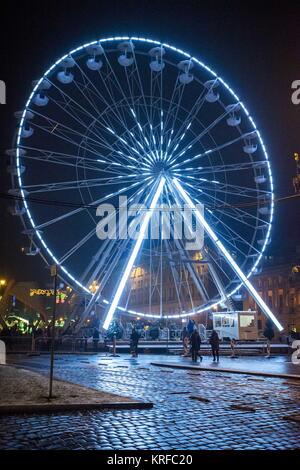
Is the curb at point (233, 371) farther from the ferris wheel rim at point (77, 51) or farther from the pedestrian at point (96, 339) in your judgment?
the pedestrian at point (96, 339)

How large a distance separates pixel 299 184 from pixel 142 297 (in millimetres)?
70946

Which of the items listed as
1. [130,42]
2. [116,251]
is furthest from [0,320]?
[130,42]

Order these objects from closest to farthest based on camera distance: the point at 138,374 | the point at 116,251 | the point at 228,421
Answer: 1. the point at 228,421
2. the point at 138,374
3. the point at 116,251

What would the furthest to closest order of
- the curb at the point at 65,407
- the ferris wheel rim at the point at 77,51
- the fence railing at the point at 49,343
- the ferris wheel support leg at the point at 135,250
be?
the fence railing at the point at 49,343, the ferris wheel support leg at the point at 135,250, the ferris wheel rim at the point at 77,51, the curb at the point at 65,407

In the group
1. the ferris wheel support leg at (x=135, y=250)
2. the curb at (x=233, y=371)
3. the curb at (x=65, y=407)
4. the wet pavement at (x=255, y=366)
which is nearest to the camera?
the curb at (x=65, y=407)

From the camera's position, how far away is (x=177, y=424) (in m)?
8.20

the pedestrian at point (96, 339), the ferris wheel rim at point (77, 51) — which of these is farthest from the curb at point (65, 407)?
the pedestrian at point (96, 339)

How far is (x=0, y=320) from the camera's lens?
175 feet

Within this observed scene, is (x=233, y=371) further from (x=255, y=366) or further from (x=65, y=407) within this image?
(x=65, y=407)

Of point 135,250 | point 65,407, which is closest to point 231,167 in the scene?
point 135,250

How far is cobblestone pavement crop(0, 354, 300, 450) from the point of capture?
Answer: 6824 millimetres

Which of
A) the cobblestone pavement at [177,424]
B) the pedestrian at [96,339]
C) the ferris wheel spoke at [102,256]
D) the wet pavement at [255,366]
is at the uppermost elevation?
the ferris wheel spoke at [102,256]

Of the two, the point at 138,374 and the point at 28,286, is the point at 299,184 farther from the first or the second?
the point at 28,286

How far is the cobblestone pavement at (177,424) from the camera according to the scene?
6824 mm
